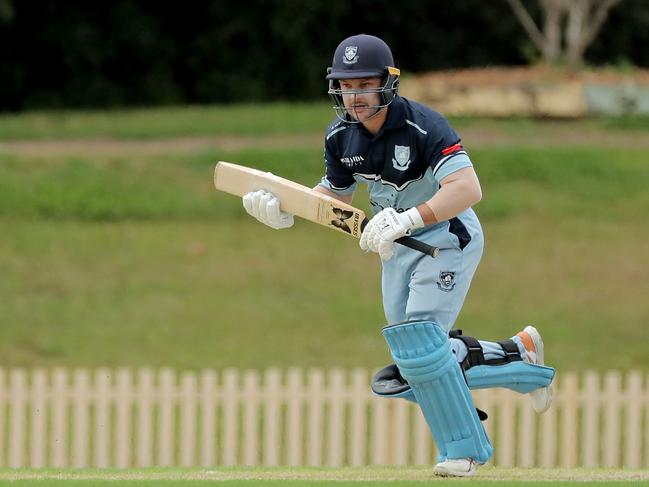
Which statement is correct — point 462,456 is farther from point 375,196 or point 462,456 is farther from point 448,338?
point 375,196

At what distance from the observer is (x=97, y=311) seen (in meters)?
13.3

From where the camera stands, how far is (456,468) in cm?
580

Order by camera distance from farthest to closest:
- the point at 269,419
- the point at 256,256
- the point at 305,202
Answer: the point at 256,256 → the point at 269,419 → the point at 305,202

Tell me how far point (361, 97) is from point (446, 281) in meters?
0.85

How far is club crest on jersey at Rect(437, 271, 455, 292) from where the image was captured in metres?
5.93

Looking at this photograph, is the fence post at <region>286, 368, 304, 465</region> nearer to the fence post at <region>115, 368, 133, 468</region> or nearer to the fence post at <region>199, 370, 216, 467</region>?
the fence post at <region>199, 370, 216, 467</region>

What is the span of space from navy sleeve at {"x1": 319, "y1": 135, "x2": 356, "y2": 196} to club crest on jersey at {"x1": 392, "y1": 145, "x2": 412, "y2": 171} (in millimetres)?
345

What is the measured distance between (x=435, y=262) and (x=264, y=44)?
2624 centimetres

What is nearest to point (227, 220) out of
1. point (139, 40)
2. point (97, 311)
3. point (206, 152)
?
point (206, 152)

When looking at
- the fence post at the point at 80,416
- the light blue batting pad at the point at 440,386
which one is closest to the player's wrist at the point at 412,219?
the light blue batting pad at the point at 440,386

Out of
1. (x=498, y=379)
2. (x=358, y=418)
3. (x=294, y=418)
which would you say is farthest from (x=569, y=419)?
(x=498, y=379)

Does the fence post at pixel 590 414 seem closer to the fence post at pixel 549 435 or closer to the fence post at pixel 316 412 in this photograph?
the fence post at pixel 549 435

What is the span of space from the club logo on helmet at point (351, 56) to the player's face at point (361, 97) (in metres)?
0.08

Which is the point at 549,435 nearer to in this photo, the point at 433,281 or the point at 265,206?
the point at 433,281
